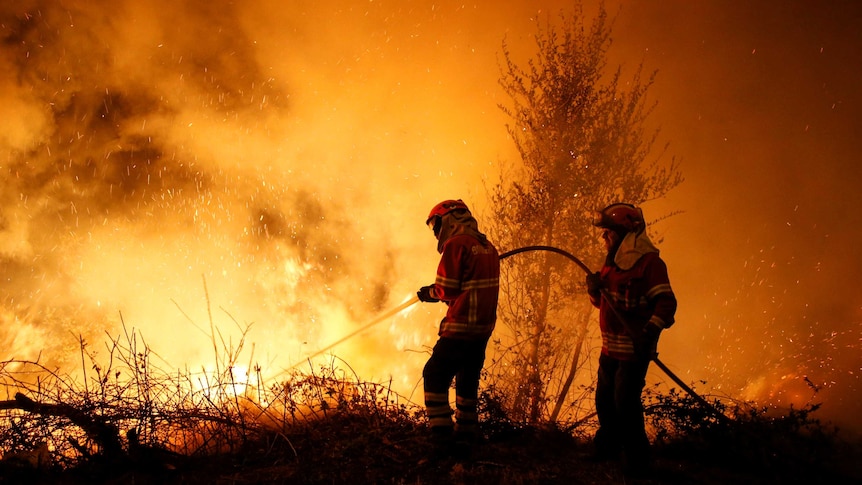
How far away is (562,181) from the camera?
9.12 metres

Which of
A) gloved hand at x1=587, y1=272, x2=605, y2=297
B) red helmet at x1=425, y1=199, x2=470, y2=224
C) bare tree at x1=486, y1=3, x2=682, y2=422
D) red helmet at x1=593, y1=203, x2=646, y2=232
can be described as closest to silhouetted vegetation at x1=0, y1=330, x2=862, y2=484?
gloved hand at x1=587, y1=272, x2=605, y2=297

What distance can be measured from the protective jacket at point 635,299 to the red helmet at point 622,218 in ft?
0.44

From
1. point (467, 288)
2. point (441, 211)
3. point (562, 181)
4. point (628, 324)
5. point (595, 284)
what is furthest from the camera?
point (562, 181)

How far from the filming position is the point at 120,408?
13.8ft

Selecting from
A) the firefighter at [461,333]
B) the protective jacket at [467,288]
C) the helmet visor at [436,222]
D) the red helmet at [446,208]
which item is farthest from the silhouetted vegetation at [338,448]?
the red helmet at [446,208]

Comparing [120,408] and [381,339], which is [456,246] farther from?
[381,339]

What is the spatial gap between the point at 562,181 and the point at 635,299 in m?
5.38

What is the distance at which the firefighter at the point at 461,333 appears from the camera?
13.2 ft

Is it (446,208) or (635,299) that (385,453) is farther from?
(635,299)

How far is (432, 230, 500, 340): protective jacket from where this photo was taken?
13.4ft

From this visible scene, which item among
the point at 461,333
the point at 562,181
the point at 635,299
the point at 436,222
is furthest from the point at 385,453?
the point at 562,181

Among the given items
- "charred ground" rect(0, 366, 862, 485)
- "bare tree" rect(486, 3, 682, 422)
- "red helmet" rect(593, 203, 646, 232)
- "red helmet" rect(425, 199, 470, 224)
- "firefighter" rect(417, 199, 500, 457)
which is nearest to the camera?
"charred ground" rect(0, 366, 862, 485)

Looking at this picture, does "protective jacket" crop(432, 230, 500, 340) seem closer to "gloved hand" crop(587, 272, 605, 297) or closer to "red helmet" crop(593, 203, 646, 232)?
"gloved hand" crop(587, 272, 605, 297)

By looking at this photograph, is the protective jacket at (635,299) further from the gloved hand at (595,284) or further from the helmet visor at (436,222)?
the helmet visor at (436,222)
